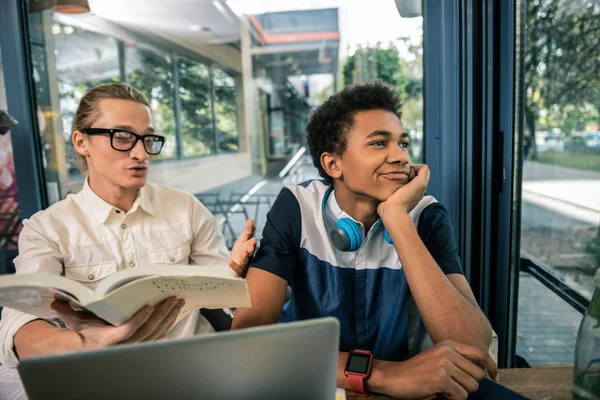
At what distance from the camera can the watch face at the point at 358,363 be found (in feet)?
3.27

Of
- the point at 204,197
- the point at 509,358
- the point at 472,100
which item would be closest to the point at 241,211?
the point at 204,197

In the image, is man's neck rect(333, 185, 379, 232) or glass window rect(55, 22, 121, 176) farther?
glass window rect(55, 22, 121, 176)

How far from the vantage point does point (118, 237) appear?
1.53 meters

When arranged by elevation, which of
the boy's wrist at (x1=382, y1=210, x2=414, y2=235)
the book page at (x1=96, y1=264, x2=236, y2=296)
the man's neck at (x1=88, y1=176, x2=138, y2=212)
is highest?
the man's neck at (x1=88, y1=176, x2=138, y2=212)

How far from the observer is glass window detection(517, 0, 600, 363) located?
1.55 meters

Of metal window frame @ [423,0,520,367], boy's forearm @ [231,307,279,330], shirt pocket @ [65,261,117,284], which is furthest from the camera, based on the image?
metal window frame @ [423,0,520,367]

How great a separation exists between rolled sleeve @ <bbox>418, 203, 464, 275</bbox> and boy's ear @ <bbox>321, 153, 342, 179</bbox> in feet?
1.11

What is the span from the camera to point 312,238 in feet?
4.63

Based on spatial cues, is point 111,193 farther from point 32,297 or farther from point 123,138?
point 32,297

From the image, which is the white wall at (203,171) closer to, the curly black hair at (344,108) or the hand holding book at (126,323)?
the curly black hair at (344,108)

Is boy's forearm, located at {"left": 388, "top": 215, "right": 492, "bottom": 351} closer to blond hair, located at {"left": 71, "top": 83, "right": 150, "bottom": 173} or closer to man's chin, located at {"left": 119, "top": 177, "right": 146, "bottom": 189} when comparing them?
man's chin, located at {"left": 119, "top": 177, "right": 146, "bottom": 189}

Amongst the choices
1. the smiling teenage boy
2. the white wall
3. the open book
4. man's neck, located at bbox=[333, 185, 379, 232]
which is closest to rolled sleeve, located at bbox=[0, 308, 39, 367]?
the open book

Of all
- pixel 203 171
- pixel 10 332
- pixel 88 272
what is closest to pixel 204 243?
pixel 88 272

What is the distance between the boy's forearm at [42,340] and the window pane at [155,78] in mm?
1613
